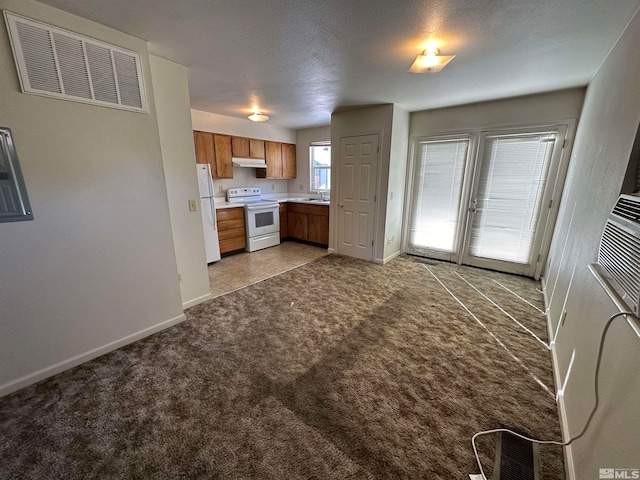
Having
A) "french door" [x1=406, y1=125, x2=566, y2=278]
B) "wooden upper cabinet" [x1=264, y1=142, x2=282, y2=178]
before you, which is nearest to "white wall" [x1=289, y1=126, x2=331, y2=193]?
"wooden upper cabinet" [x1=264, y1=142, x2=282, y2=178]

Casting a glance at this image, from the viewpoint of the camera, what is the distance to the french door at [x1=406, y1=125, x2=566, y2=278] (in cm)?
330

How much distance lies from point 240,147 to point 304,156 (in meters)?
1.54

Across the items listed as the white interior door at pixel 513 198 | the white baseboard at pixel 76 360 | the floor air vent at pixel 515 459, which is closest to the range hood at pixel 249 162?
the white baseboard at pixel 76 360

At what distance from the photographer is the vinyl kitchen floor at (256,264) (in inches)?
137

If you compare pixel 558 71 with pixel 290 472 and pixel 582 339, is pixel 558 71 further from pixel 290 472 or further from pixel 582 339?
pixel 290 472

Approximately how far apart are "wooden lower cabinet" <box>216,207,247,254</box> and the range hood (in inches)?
33.9

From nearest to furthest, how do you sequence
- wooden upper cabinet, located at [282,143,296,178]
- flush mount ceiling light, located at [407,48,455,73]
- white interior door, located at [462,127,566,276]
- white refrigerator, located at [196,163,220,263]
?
flush mount ceiling light, located at [407,48,455,73] < white interior door, located at [462,127,566,276] < white refrigerator, located at [196,163,220,263] < wooden upper cabinet, located at [282,143,296,178]

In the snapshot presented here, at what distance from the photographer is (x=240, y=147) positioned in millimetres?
4789

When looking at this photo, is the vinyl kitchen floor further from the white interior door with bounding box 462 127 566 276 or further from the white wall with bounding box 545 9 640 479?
the white wall with bounding box 545 9 640 479

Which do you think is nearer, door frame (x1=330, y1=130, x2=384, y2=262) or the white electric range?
door frame (x1=330, y1=130, x2=384, y2=262)

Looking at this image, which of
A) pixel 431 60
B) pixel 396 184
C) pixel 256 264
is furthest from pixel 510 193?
pixel 256 264

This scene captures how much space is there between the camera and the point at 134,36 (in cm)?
195

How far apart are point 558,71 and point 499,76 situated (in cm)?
49

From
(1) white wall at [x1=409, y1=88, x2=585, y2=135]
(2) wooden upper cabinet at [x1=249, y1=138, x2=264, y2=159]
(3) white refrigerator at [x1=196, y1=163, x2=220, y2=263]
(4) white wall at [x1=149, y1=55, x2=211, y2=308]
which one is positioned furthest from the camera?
(2) wooden upper cabinet at [x1=249, y1=138, x2=264, y2=159]
